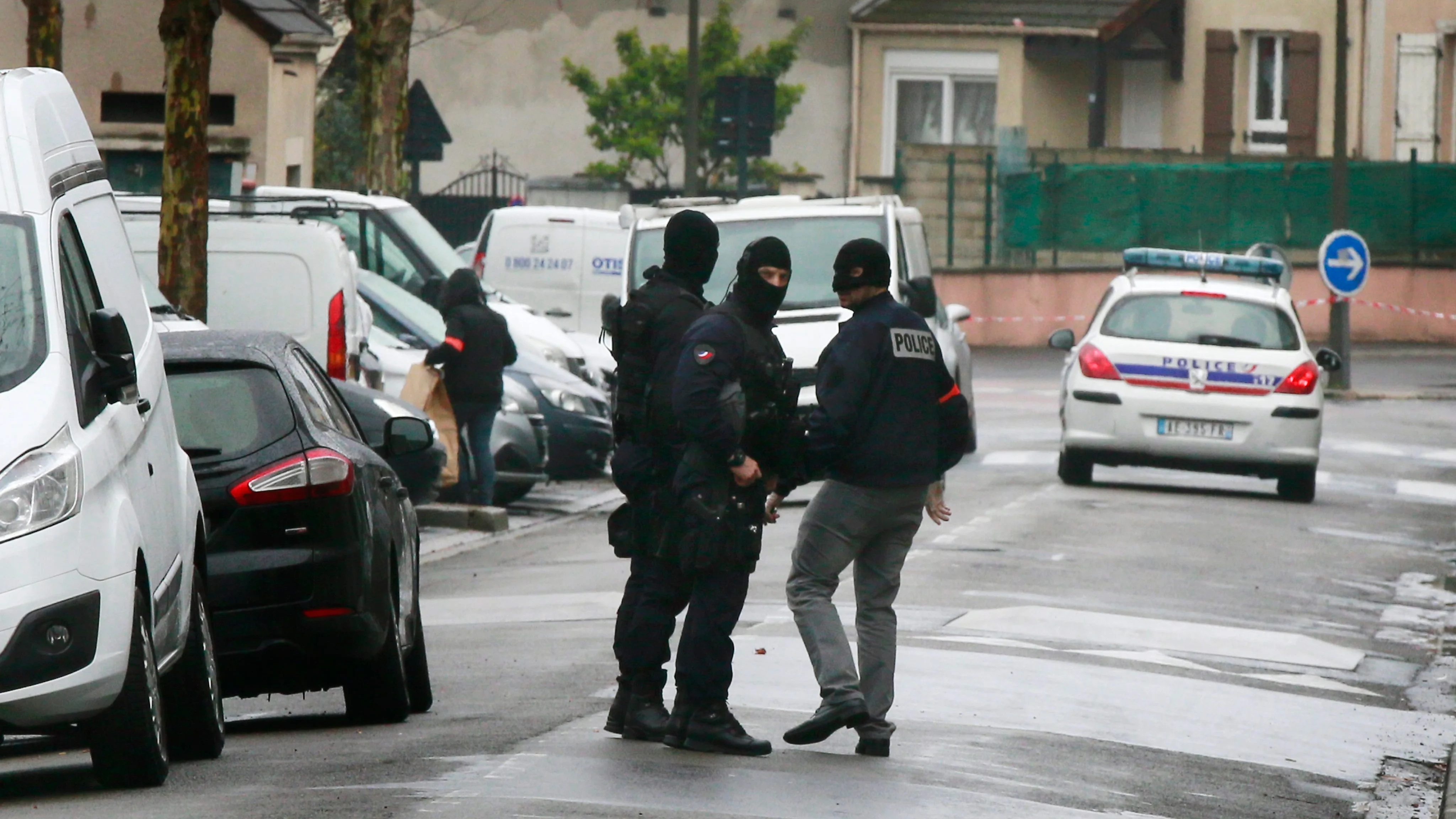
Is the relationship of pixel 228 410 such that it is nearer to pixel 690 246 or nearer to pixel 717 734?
pixel 690 246

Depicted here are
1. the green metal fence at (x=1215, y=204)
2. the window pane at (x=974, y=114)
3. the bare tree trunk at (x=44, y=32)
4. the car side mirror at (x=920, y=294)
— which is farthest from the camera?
the window pane at (x=974, y=114)

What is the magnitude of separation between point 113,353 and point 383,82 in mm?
20117

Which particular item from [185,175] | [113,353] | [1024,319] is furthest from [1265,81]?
[113,353]

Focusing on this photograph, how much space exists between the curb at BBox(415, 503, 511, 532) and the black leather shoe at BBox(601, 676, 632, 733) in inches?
385

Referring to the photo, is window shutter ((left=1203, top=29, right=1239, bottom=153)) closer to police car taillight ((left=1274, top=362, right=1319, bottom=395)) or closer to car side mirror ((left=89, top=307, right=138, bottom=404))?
police car taillight ((left=1274, top=362, right=1319, bottom=395))

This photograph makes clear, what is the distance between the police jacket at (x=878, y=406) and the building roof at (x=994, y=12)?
38.4m

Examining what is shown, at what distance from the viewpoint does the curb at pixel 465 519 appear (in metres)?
18.3

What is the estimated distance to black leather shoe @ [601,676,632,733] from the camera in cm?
850

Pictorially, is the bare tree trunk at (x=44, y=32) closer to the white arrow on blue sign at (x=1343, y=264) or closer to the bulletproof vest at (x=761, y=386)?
the bulletproof vest at (x=761, y=386)

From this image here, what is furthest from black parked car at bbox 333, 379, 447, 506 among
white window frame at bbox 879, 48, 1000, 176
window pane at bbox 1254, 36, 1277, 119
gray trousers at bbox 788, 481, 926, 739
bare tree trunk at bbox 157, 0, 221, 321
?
window pane at bbox 1254, 36, 1277, 119

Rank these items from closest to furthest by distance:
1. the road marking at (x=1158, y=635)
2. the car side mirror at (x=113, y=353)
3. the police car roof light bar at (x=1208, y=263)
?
the car side mirror at (x=113, y=353) < the road marking at (x=1158, y=635) < the police car roof light bar at (x=1208, y=263)

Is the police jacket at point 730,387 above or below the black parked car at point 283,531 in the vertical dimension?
above

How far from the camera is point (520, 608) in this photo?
1343cm

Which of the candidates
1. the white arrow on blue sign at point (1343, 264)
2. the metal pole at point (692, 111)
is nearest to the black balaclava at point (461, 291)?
the metal pole at point (692, 111)
